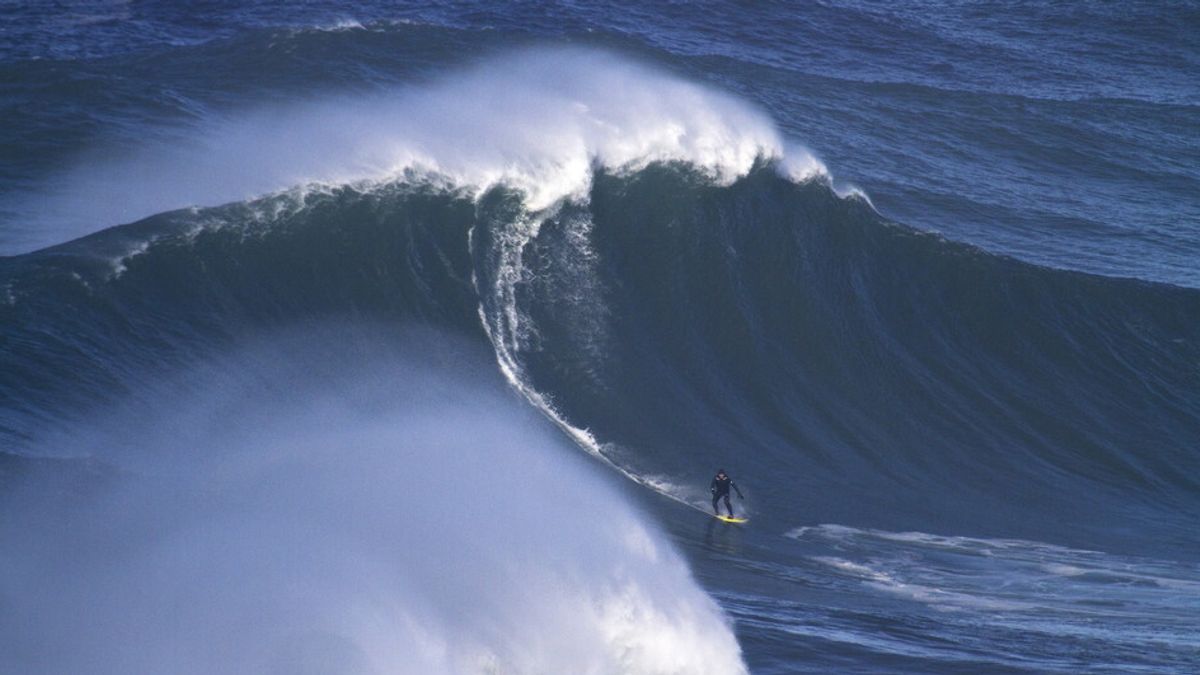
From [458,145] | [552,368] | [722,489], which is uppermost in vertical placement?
[458,145]

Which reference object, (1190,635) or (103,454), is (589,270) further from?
(1190,635)

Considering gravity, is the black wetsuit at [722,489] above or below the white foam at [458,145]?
below

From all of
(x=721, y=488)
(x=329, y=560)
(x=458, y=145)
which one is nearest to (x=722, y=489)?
(x=721, y=488)

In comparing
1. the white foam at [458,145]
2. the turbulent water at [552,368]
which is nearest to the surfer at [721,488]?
the turbulent water at [552,368]

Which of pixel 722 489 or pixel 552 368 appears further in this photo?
pixel 552 368

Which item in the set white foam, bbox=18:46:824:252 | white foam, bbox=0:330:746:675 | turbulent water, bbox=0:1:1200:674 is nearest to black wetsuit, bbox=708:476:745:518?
turbulent water, bbox=0:1:1200:674

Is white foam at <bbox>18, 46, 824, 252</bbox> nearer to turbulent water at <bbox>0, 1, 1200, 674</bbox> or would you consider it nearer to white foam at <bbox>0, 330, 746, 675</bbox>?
turbulent water at <bbox>0, 1, 1200, 674</bbox>

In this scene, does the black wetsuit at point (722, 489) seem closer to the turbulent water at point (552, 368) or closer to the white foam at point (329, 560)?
the turbulent water at point (552, 368)

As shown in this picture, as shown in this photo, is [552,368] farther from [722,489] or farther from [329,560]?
[329,560]

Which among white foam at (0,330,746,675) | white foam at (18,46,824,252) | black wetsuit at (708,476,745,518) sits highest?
white foam at (18,46,824,252)
